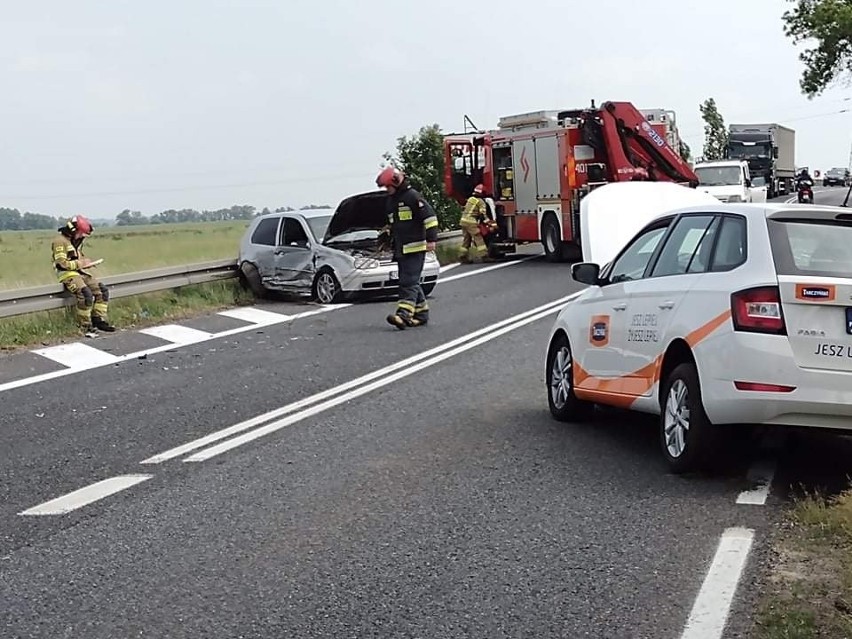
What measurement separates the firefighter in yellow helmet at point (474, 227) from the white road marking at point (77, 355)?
1318cm

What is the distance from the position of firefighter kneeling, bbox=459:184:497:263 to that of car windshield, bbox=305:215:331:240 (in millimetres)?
7439

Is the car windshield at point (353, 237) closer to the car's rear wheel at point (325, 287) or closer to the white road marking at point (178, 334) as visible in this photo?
the car's rear wheel at point (325, 287)

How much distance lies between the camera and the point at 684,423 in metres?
7.43

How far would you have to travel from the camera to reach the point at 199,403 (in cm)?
1077

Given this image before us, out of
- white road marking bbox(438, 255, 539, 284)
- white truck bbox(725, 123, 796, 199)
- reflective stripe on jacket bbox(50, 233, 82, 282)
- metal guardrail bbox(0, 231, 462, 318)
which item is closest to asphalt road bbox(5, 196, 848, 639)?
metal guardrail bbox(0, 231, 462, 318)

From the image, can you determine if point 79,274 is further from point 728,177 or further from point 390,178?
point 728,177

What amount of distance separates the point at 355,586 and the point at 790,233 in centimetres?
337

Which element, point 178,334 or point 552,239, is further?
point 552,239

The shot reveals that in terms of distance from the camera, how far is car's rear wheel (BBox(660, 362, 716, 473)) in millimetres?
7211

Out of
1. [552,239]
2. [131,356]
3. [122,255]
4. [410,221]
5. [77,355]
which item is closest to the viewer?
[131,356]

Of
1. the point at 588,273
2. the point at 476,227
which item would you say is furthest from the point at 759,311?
the point at 476,227

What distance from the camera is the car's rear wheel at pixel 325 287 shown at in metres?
19.4

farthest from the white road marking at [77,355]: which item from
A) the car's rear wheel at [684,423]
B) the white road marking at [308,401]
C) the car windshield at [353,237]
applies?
the car's rear wheel at [684,423]

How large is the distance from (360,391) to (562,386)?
225 cm
